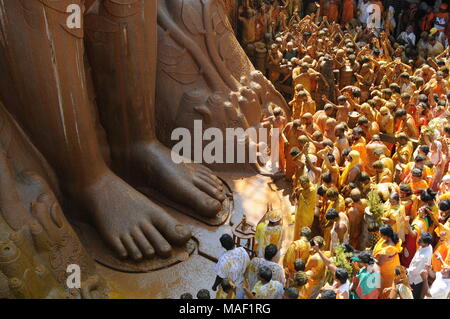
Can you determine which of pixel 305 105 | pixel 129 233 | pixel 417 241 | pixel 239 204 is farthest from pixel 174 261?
pixel 305 105

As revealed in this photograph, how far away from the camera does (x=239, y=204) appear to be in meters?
6.33

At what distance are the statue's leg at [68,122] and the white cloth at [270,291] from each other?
4.54 feet

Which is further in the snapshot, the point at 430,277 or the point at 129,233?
the point at 129,233

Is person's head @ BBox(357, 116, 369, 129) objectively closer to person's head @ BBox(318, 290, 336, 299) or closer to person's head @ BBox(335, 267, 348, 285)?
person's head @ BBox(335, 267, 348, 285)

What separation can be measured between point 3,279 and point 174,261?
5.24 ft

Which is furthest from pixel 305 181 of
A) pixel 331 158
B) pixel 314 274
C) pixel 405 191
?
pixel 314 274

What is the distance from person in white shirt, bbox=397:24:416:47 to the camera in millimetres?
11290

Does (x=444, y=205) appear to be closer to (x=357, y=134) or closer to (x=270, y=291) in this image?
(x=357, y=134)

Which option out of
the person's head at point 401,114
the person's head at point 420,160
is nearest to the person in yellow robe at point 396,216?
the person's head at point 420,160

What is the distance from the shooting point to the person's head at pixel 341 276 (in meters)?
4.30

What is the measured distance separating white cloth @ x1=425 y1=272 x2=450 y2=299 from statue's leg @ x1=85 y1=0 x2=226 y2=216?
2310mm

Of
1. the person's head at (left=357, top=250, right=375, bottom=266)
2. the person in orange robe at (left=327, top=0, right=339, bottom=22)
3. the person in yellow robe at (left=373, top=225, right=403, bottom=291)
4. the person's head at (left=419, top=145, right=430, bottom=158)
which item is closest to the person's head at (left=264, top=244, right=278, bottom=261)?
the person's head at (left=357, top=250, right=375, bottom=266)

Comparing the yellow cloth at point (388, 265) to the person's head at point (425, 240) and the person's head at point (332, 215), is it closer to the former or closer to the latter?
the person's head at point (425, 240)

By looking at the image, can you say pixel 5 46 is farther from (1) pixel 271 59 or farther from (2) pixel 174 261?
(1) pixel 271 59
